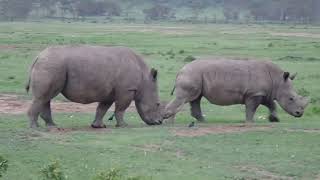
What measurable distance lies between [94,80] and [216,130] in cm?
270

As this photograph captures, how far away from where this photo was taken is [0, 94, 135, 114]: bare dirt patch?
20328mm

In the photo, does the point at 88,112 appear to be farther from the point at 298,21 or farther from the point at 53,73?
the point at 298,21

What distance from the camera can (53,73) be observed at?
16.6 metres

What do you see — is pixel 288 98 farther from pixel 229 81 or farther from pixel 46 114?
pixel 46 114

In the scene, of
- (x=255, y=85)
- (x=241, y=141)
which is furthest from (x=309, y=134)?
(x=255, y=85)

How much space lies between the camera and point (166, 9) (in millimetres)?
125438

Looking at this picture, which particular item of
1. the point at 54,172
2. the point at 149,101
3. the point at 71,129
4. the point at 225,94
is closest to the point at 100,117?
the point at 71,129

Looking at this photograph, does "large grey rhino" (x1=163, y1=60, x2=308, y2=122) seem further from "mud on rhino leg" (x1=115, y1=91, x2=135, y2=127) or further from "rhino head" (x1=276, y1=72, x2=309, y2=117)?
"mud on rhino leg" (x1=115, y1=91, x2=135, y2=127)

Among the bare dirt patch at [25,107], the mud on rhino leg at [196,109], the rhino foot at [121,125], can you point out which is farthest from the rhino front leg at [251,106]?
the bare dirt patch at [25,107]

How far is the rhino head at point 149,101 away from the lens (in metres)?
18.1

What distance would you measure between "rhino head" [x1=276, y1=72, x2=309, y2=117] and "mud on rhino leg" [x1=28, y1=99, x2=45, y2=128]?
566cm

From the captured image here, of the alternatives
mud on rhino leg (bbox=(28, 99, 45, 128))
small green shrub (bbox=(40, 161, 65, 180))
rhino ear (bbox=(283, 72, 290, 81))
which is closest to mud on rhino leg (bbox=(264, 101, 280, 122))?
rhino ear (bbox=(283, 72, 290, 81))

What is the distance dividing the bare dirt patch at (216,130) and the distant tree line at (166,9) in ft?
273

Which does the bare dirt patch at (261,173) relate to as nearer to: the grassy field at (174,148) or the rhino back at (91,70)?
the grassy field at (174,148)
